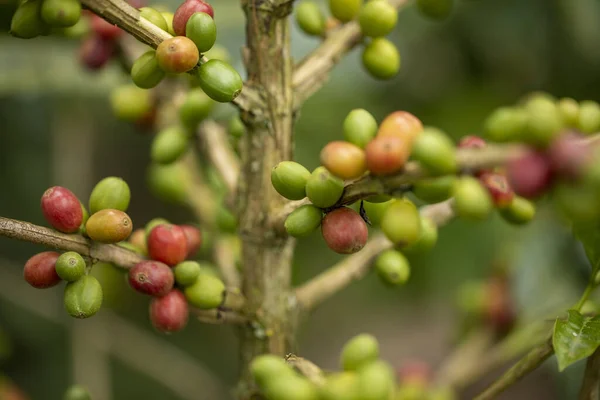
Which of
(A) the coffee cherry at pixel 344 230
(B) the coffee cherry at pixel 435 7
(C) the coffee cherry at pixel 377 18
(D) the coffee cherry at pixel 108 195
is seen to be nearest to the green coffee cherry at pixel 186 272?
(D) the coffee cherry at pixel 108 195

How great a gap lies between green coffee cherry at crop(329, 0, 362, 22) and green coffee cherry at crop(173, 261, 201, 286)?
1.43 feet

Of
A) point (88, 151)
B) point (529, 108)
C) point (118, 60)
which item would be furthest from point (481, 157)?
point (88, 151)

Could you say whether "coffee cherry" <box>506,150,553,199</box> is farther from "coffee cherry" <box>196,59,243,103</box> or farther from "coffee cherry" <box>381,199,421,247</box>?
"coffee cherry" <box>196,59,243,103</box>

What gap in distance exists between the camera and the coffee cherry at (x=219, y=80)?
0.81 meters

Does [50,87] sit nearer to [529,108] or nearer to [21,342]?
[21,342]

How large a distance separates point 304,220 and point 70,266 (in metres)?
0.29

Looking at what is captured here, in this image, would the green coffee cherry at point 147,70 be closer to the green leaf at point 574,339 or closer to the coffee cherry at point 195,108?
the coffee cherry at point 195,108

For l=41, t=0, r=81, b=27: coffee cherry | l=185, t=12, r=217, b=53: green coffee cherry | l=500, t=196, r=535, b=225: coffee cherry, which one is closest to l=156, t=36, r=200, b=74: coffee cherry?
l=185, t=12, r=217, b=53: green coffee cherry

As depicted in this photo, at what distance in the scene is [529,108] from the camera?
574 millimetres

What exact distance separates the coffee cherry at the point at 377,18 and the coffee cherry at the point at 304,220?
335 millimetres

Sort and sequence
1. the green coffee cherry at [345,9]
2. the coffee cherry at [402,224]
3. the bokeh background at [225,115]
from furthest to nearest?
the bokeh background at [225,115], the green coffee cherry at [345,9], the coffee cherry at [402,224]

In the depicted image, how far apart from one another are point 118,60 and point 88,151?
30.4 inches

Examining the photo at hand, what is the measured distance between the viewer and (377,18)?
3.19ft

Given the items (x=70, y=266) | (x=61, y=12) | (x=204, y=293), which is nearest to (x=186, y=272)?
(x=204, y=293)
